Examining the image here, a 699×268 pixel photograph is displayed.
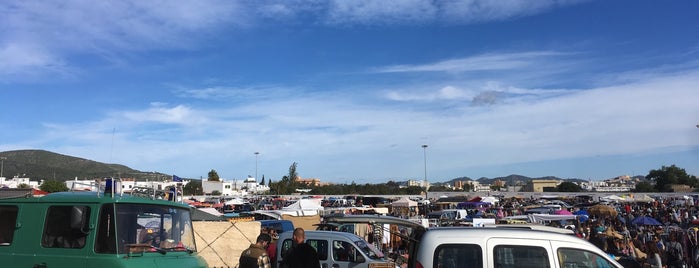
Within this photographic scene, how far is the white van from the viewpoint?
5.90 metres

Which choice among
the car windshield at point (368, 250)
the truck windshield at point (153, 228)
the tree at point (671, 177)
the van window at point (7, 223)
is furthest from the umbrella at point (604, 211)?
the tree at point (671, 177)

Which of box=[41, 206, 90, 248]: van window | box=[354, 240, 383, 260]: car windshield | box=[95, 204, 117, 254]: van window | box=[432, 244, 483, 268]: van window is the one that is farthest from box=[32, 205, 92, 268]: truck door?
box=[354, 240, 383, 260]: car windshield

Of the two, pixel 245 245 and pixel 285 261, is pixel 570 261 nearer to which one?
pixel 285 261

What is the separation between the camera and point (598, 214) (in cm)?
3541

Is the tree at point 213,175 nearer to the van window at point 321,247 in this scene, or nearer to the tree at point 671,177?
the tree at point 671,177

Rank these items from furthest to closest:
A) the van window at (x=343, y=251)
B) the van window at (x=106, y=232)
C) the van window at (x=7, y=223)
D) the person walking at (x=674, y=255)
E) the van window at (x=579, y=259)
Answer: the person walking at (x=674, y=255) < the van window at (x=343, y=251) < the van window at (x=7, y=223) < the van window at (x=106, y=232) < the van window at (x=579, y=259)

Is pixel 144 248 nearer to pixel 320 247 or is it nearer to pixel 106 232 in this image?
pixel 106 232

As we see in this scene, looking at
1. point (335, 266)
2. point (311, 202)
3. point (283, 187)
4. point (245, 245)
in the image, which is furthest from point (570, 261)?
point (283, 187)

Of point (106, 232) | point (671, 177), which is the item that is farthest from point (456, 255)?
point (671, 177)

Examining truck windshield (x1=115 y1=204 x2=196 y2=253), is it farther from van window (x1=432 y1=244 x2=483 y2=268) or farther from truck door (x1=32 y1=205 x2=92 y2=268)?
van window (x1=432 y1=244 x2=483 y2=268)

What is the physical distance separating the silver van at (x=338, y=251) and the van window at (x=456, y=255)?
6.15 meters

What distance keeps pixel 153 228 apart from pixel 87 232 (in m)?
0.79

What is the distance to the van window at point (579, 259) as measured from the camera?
588 centimetres

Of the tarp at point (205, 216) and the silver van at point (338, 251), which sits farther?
the tarp at point (205, 216)
